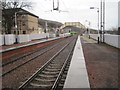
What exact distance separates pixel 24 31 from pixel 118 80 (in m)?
75.3

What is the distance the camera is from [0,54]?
59.8 ft

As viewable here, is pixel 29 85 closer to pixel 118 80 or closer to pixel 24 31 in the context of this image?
pixel 118 80

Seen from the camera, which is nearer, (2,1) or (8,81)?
(8,81)

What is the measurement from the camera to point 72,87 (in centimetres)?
672

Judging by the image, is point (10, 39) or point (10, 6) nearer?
point (10, 39)

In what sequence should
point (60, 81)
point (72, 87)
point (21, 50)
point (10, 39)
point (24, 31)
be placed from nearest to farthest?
1. point (72, 87)
2. point (60, 81)
3. point (21, 50)
4. point (10, 39)
5. point (24, 31)

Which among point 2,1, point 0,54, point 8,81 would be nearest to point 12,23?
point 2,1

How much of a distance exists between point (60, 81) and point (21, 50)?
15.1 metres

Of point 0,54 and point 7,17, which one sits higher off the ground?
point 7,17

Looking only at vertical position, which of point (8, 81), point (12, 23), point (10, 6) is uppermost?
point (10, 6)

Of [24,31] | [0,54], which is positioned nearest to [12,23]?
[24,31]

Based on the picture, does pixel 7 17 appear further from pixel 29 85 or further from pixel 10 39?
pixel 29 85

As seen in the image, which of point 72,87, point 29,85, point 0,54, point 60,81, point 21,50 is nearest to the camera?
point 72,87

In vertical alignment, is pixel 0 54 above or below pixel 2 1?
below
